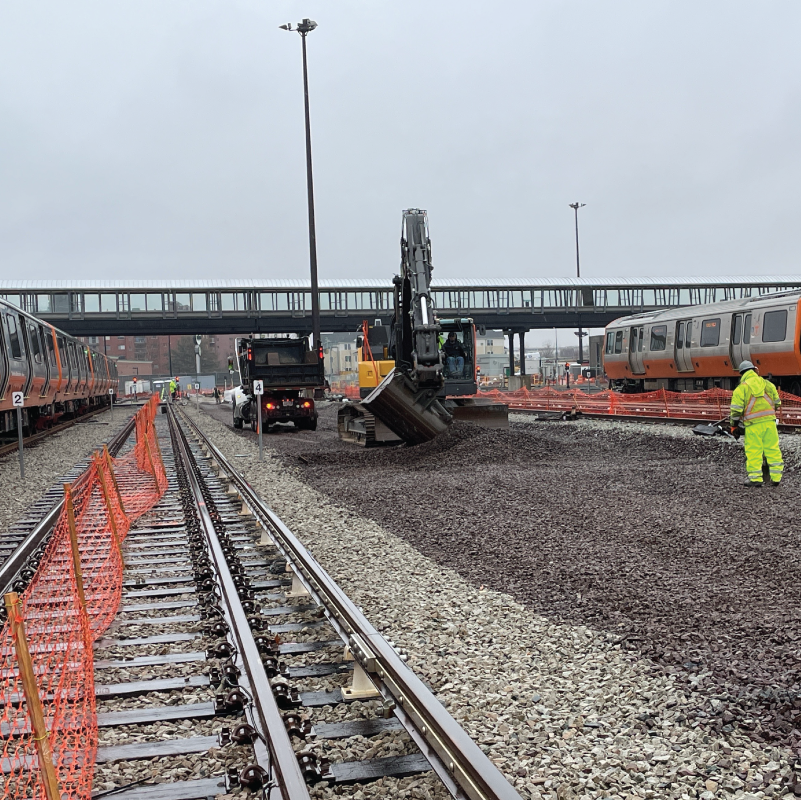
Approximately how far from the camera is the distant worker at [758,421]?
1171cm

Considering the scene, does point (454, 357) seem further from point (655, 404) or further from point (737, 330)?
point (737, 330)

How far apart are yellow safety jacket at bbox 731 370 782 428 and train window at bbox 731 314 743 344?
1474 centimetres

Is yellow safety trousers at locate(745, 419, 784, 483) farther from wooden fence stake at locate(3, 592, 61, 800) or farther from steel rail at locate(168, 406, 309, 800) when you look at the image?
wooden fence stake at locate(3, 592, 61, 800)

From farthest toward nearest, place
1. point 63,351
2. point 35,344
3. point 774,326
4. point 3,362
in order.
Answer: point 63,351 < point 774,326 < point 35,344 < point 3,362

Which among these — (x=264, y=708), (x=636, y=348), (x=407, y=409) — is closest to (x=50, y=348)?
(x=407, y=409)

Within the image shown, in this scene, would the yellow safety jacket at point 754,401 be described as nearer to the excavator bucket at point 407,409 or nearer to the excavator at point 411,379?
the excavator at point 411,379

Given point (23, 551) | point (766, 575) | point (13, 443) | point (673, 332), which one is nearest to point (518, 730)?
point (766, 575)

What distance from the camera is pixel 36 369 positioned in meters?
23.2

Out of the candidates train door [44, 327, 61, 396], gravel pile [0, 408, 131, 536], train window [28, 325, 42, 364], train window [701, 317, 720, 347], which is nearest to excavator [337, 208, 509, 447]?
gravel pile [0, 408, 131, 536]

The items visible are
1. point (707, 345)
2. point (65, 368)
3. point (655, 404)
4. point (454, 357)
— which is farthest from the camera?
point (65, 368)

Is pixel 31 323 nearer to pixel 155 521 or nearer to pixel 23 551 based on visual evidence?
pixel 155 521

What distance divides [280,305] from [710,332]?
120 ft

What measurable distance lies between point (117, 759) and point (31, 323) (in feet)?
71.5

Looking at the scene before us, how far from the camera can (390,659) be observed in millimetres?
4707
